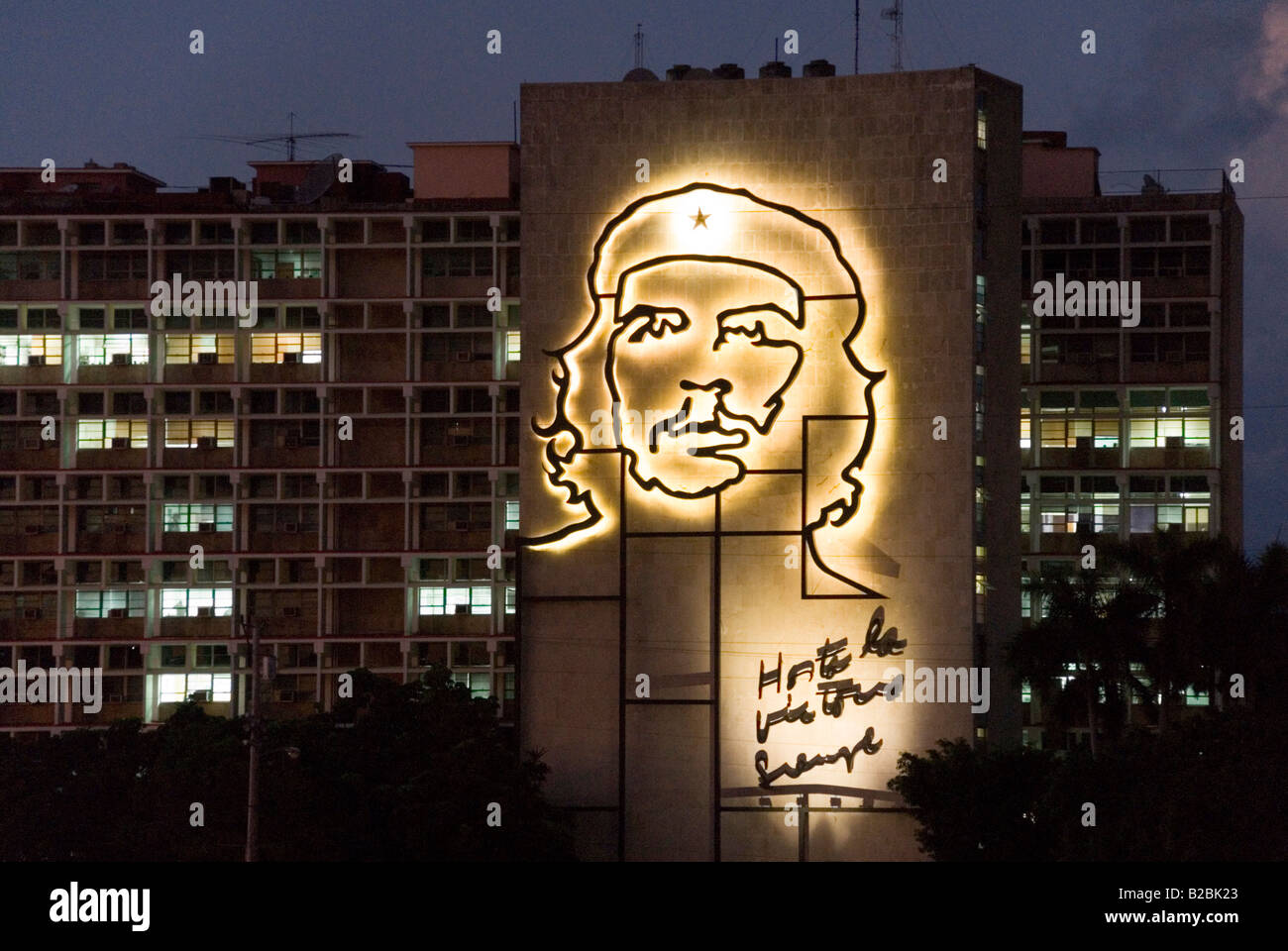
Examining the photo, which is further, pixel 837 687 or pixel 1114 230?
pixel 1114 230

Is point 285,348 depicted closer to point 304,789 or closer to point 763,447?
point 763,447

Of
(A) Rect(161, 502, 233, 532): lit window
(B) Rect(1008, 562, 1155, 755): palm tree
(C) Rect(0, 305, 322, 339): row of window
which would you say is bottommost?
(B) Rect(1008, 562, 1155, 755): palm tree

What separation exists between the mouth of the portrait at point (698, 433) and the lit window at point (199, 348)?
30.0 metres

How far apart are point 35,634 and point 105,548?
14.5 ft

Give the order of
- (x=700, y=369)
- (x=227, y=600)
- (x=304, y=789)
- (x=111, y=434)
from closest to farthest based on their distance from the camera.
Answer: (x=304, y=789) < (x=700, y=369) < (x=227, y=600) < (x=111, y=434)

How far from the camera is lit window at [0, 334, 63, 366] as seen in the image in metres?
79.6

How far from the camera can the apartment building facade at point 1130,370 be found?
79.8 meters

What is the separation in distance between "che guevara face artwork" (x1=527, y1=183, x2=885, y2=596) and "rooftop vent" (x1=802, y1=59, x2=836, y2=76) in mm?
6785

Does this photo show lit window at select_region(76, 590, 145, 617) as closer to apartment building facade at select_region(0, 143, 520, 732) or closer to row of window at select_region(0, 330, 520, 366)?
apartment building facade at select_region(0, 143, 520, 732)

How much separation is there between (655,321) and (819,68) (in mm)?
10594

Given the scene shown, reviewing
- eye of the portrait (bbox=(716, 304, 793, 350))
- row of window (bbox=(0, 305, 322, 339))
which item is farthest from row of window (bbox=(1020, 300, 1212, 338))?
eye of the portrait (bbox=(716, 304, 793, 350))

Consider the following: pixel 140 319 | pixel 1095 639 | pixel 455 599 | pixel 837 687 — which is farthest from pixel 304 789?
pixel 140 319

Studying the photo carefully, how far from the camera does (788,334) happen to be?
5444 centimetres

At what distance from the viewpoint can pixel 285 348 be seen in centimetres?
7925
